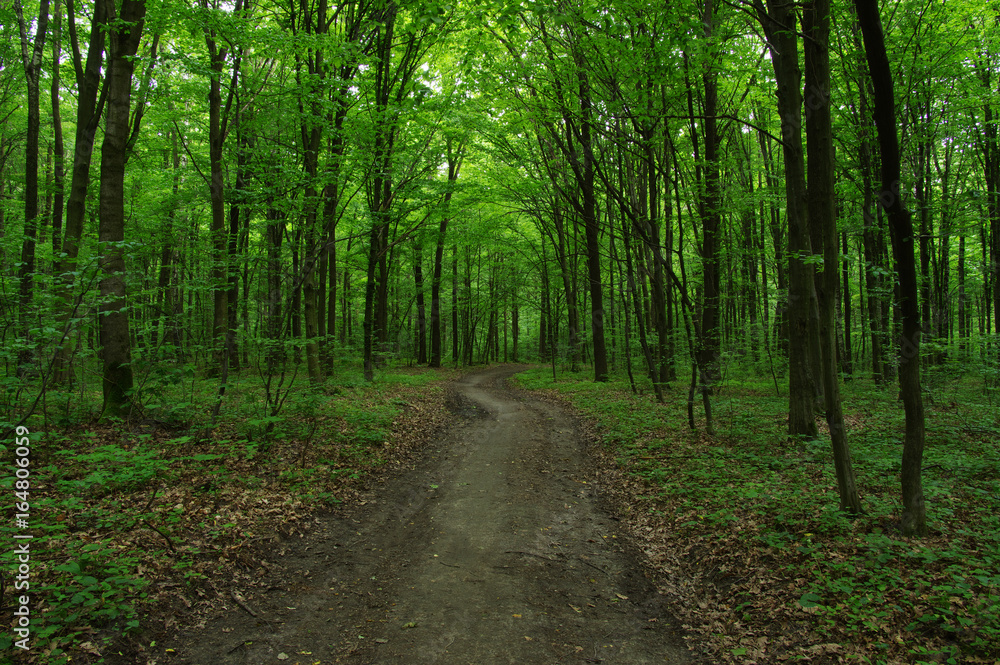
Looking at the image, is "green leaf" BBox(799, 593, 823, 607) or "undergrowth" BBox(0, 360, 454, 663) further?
"green leaf" BBox(799, 593, 823, 607)

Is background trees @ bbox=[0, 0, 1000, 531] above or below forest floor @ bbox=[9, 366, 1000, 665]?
above

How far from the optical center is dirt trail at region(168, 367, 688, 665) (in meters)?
3.62

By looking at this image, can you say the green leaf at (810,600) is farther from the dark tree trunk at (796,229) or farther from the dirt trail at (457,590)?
the dark tree trunk at (796,229)

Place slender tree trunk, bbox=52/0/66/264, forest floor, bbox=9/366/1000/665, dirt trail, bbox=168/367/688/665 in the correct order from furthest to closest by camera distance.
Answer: slender tree trunk, bbox=52/0/66/264 → dirt trail, bbox=168/367/688/665 → forest floor, bbox=9/366/1000/665

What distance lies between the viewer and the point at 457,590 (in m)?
4.45

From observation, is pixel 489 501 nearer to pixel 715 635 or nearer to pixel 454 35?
pixel 715 635

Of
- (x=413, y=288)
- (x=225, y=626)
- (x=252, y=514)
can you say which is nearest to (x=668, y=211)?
(x=252, y=514)

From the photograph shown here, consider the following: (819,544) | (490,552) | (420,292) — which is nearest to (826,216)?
(819,544)

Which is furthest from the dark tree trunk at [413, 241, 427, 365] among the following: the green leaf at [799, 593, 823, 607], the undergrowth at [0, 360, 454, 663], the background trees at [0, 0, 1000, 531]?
the green leaf at [799, 593, 823, 607]

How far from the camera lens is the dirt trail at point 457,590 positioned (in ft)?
11.9

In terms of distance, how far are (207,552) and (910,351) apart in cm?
704

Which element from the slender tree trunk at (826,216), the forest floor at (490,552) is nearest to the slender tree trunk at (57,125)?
the forest floor at (490,552)

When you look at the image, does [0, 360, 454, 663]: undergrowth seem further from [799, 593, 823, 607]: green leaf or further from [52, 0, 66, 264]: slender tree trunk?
[52, 0, 66, 264]: slender tree trunk

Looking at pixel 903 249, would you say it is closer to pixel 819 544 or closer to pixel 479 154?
pixel 819 544
